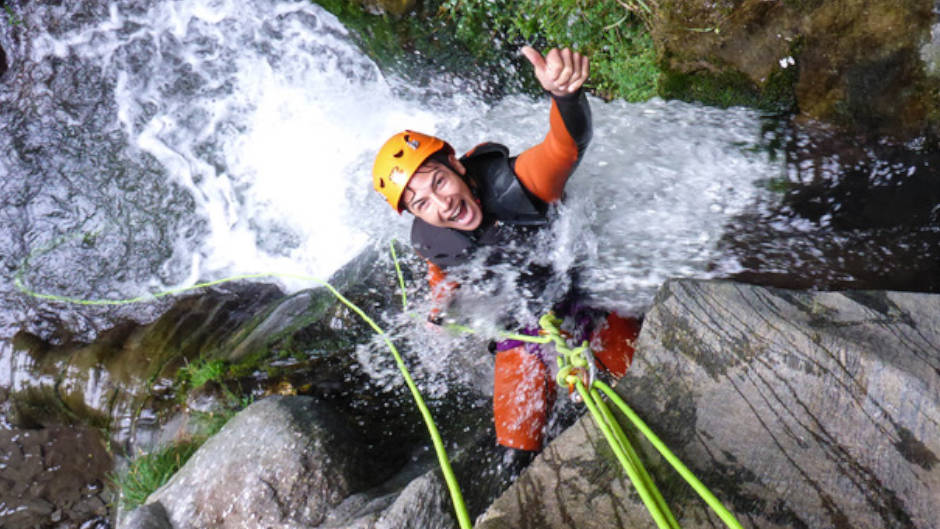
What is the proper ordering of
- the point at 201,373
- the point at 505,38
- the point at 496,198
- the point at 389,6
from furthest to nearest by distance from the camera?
the point at 389,6
the point at 505,38
the point at 201,373
the point at 496,198

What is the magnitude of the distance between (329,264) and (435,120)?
1.69 metres

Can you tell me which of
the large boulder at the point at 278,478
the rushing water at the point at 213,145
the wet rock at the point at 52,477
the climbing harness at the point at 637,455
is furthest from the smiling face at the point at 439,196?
the wet rock at the point at 52,477

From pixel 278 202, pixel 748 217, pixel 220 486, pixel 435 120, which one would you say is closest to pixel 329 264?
pixel 278 202

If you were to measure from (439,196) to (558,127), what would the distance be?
0.75 metres

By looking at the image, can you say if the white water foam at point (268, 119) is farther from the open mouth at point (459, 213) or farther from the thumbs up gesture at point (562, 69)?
the thumbs up gesture at point (562, 69)

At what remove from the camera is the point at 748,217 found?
3.39 metres

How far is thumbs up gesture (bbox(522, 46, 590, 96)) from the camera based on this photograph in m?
2.44

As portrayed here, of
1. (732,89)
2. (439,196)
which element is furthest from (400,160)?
(732,89)

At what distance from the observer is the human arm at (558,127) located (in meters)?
2.45

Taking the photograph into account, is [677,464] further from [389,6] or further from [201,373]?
[389,6]

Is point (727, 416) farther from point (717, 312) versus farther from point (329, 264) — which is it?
point (329, 264)

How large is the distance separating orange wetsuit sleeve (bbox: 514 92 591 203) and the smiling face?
0.36m

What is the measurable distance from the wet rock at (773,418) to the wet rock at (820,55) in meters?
2.09

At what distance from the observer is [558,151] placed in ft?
9.68
